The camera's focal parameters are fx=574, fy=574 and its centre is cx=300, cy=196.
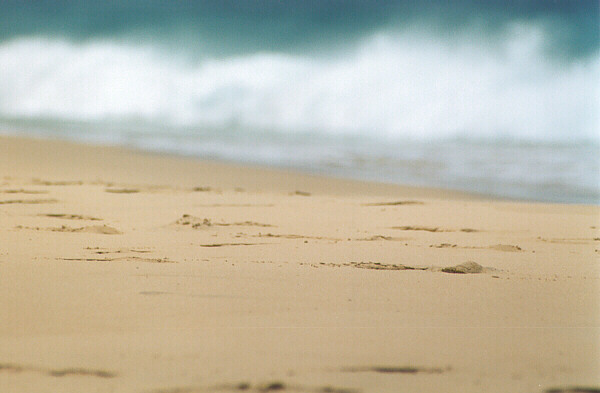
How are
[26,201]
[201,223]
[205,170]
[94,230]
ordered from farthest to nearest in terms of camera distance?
1. [205,170]
2. [26,201]
3. [201,223]
4. [94,230]

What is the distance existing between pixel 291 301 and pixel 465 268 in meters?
1.31

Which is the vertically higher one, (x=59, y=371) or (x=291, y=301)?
(x=291, y=301)

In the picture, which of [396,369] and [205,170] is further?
[205,170]

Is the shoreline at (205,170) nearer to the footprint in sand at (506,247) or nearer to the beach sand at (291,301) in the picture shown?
the beach sand at (291,301)

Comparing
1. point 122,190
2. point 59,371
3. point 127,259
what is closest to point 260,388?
point 59,371

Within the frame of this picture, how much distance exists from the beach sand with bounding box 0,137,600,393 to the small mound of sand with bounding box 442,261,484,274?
0.01 meters

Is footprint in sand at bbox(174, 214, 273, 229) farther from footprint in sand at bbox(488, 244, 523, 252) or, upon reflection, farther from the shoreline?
the shoreline

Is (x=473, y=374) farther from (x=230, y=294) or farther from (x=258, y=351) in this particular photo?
(x=230, y=294)

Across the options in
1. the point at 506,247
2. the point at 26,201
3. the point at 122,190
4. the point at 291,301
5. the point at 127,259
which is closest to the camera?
the point at 291,301

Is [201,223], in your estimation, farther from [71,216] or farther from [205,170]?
[205,170]

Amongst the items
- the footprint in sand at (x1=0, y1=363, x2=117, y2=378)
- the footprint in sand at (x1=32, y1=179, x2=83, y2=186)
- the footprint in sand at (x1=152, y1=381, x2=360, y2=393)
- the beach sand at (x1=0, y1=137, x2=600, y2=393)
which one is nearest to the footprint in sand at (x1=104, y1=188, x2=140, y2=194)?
the footprint in sand at (x1=32, y1=179, x2=83, y2=186)

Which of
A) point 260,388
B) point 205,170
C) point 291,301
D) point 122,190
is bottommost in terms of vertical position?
point 260,388

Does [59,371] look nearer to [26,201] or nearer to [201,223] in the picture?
[201,223]

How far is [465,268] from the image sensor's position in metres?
3.61
